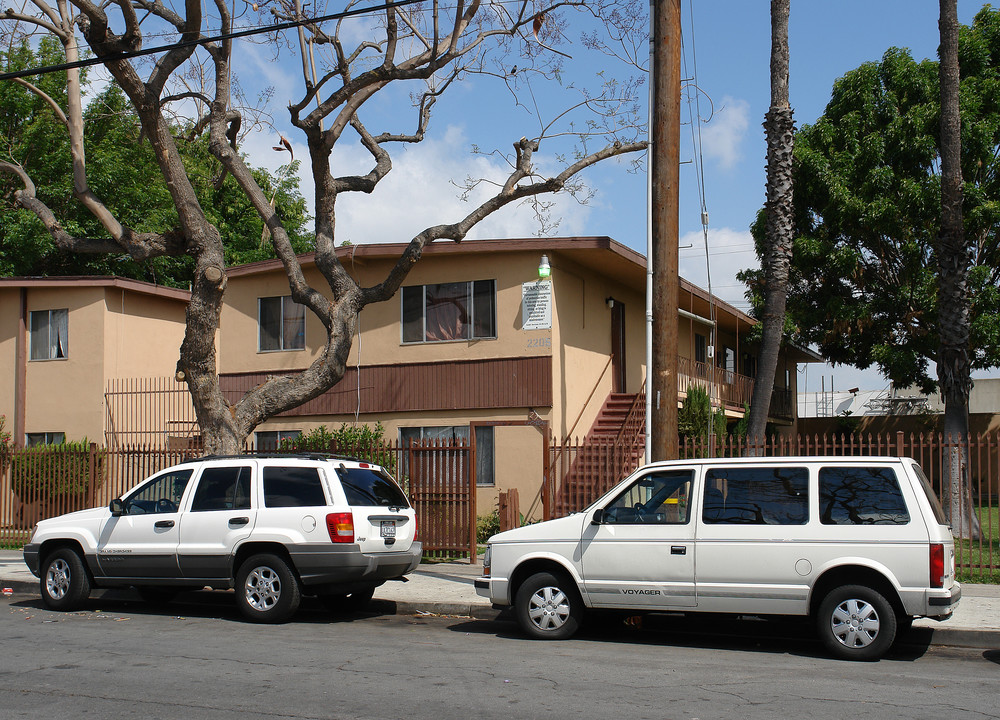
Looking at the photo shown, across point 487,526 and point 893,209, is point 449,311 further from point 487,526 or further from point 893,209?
point 893,209

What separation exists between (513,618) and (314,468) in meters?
2.72

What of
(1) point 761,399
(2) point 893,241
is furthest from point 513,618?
(2) point 893,241

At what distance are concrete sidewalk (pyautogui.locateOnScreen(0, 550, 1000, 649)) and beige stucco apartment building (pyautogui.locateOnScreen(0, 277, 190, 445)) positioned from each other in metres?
7.30

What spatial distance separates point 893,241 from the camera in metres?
Answer: 26.0

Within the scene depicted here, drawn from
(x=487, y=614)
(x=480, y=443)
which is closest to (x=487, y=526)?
(x=480, y=443)

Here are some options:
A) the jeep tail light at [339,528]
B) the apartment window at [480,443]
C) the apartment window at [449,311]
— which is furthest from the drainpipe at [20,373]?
the jeep tail light at [339,528]

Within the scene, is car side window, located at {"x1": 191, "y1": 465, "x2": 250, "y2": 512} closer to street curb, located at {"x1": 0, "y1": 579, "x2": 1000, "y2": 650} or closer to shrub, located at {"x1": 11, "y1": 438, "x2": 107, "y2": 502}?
street curb, located at {"x1": 0, "y1": 579, "x2": 1000, "y2": 650}

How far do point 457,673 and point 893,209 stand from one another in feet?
67.9

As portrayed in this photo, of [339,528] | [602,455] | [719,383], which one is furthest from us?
[719,383]

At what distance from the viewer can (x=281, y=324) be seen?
20.7 meters

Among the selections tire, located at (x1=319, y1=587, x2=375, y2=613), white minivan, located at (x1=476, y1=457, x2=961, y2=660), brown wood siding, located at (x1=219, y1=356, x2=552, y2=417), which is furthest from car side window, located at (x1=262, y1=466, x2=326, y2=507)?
brown wood siding, located at (x1=219, y1=356, x2=552, y2=417)

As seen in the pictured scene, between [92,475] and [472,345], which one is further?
[472,345]

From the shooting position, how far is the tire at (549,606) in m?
9.41

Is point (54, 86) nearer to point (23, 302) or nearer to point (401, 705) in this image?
point (23, 302)
